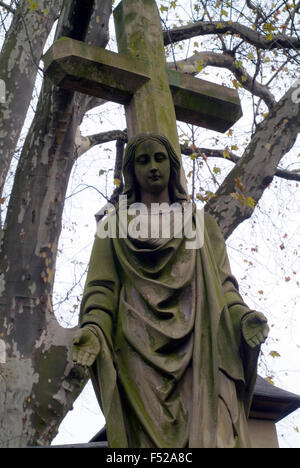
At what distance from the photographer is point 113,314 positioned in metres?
4.20

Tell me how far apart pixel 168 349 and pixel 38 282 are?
4008mm

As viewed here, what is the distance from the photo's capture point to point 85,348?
377 cm

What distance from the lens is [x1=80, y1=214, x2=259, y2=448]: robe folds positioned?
3.75m

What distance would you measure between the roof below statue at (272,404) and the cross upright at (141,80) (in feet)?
10.6

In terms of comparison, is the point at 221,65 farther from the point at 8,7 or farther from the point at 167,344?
the point at 167,344

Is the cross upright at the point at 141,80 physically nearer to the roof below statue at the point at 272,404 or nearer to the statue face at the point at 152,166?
the statue face at the point at 152,166

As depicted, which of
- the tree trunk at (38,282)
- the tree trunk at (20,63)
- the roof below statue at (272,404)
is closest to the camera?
the tree trunk at (38,282)

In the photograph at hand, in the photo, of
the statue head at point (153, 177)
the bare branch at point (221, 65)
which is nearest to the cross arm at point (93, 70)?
the statue head at point (153, 177)

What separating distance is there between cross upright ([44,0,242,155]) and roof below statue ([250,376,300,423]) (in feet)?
→ 10.6

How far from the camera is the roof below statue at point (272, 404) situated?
25.5 ft

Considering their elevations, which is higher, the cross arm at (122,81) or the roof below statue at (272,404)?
the cross arm at (122,81)

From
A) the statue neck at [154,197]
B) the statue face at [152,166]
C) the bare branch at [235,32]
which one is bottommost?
the statue neck at [154,197]

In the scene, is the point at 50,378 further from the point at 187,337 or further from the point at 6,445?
the point at 187,337

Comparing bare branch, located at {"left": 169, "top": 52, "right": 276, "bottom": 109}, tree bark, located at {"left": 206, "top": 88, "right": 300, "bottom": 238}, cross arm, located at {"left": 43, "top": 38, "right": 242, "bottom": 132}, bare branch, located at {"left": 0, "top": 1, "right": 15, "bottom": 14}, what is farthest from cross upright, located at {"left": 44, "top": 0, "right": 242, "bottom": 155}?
bare branch, located at {"left": 0, "top": 1, "right": 15, "bottom": 14}
